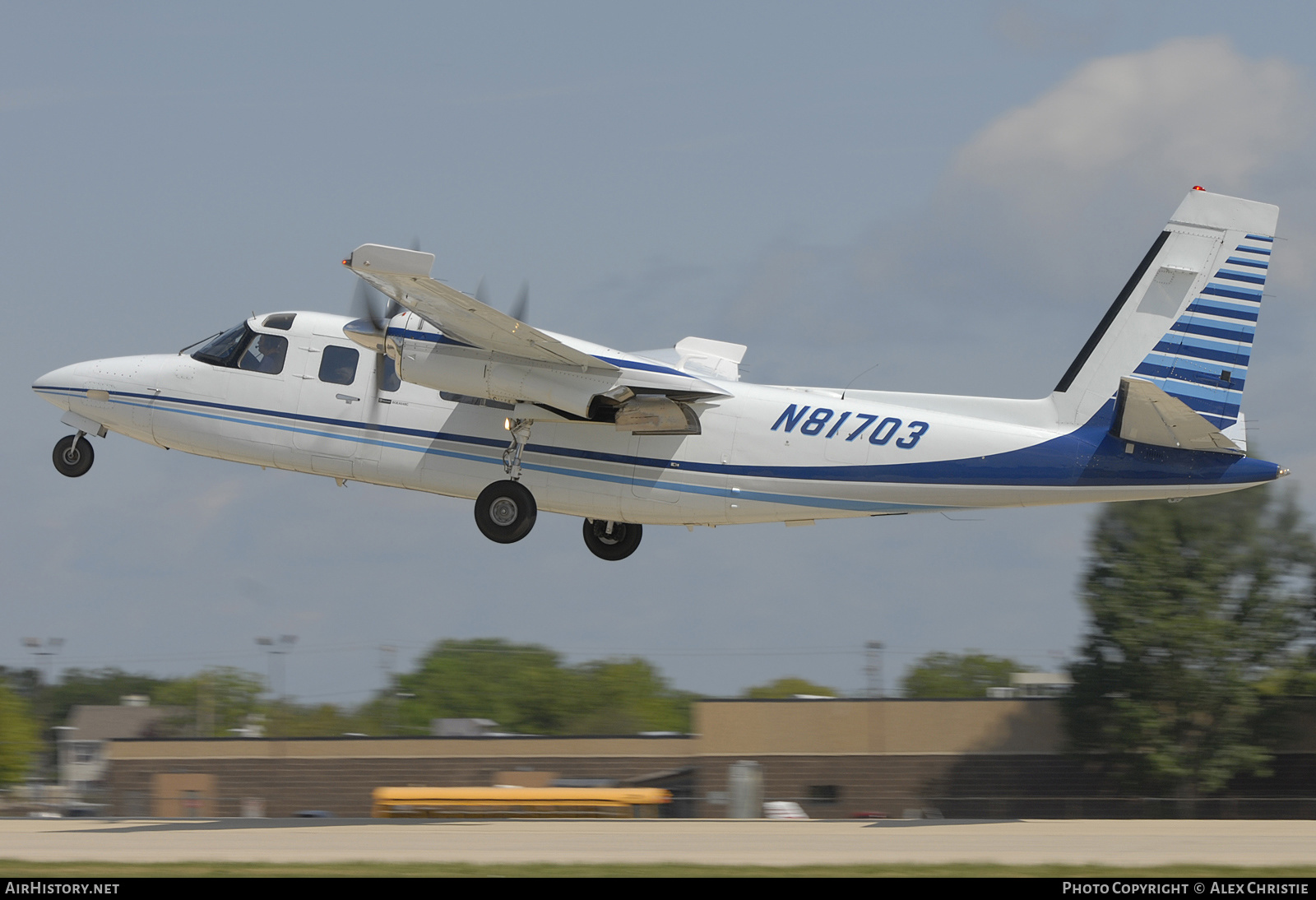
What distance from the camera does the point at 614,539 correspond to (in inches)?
870

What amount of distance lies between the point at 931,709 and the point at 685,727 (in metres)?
24.3

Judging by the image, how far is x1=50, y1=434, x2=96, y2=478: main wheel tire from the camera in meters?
22.4

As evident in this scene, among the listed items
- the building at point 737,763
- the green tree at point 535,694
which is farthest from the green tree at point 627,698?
the building at point 737,763

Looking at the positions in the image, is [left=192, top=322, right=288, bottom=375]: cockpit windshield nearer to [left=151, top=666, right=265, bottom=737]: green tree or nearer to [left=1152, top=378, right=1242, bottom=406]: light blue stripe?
[left=1152, top=378, right=1242, bottom=406]: light blue stripe

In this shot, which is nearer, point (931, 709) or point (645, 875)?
point (645, 875)

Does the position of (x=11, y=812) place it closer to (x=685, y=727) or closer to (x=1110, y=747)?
(x=685, y=727)

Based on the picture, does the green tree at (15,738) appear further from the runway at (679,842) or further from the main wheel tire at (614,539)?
the main wheel tire at (614,539)

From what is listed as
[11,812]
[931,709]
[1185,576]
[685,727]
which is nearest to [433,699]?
[685,727]

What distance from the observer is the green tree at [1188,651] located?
4234 cm

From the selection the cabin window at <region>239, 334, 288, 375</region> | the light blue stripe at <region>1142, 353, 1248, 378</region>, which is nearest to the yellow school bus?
the cabin window at <region>239, 334, 288, 375</region>

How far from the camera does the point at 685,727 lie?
63.9 meters

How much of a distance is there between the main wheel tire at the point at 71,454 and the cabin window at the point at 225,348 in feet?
8.89

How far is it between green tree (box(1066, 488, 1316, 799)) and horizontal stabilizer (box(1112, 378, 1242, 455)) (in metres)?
25.3

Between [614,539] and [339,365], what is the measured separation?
4991mm
